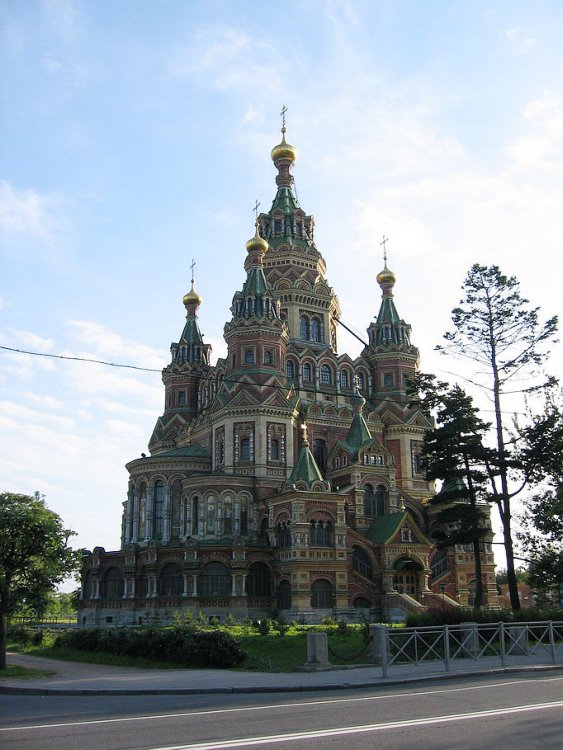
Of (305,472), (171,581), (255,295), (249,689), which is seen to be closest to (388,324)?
(255,295)

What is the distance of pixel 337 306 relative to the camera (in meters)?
62.2

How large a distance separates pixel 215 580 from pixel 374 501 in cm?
1197

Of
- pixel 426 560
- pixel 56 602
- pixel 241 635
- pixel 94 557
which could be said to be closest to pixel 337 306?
pixel 426 560

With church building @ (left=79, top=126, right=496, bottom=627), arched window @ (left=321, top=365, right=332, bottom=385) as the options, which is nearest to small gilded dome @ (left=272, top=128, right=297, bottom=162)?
church building @ (left=79, top=126, right=496, bottom=627)

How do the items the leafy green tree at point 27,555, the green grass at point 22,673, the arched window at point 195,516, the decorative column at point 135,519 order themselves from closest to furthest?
1. the green grass at point 22,673
2. the leafy green tree at point 27,555
3. the arched window at point 195,516
4. the decorative column at point 135,519

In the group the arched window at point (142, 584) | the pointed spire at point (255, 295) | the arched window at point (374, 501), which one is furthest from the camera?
the pointed spire at point (255, 295)

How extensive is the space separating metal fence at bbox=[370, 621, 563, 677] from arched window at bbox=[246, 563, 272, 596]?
67.6ft

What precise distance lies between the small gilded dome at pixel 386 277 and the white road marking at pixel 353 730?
5100 centimetres

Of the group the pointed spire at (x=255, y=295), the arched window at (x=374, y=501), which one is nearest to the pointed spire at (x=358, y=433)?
the arched window at (x=374, y=501)

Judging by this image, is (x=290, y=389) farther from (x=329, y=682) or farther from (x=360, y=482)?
(x=329, y=682)

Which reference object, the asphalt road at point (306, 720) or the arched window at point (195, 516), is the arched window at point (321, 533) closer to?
the arched window at point (195, 516)

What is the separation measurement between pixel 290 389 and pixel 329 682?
32.7 meters

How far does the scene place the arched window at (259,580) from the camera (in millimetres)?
43438

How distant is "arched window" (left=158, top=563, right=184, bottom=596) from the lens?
4381 cm
